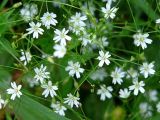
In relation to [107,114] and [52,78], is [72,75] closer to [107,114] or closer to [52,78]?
[52,78]

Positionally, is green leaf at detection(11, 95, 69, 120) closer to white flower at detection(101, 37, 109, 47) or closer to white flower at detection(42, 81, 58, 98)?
white flower at detection(42, 81, 58, 98)

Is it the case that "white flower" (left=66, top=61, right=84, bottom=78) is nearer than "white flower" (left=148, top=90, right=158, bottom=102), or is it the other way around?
"white flower" (left=66, top=61, right=84, bottom=78)

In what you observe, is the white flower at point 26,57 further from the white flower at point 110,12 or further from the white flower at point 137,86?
the white flower at point 137,86

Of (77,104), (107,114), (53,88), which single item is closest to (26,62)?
(53,88)

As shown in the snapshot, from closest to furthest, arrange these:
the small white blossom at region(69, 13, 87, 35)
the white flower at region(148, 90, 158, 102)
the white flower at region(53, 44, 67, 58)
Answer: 1. the white flower at region(53, 44, 67, 58)
2. the small white blossom at region(69, 13, 87, 35)
3. the white flower at region(148, 90, 158, 102)

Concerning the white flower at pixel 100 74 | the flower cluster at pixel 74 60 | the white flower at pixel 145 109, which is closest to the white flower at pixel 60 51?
the flower cluster at pixel 74 60

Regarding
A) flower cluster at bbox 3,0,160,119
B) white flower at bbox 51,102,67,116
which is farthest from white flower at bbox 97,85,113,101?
white flower at bbox 51,102,67,116
